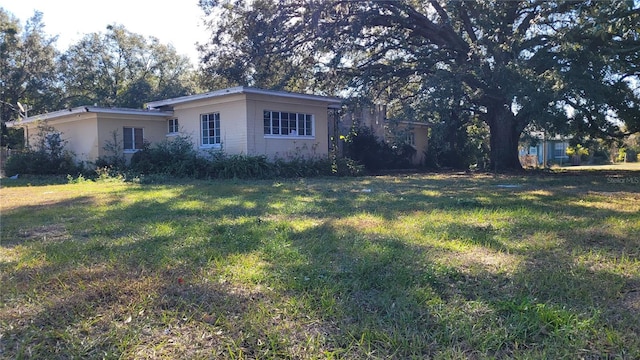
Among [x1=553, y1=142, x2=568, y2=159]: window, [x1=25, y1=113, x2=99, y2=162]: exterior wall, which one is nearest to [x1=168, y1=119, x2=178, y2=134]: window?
[x1=25, y1=113, x2=99, y2=162]: exterior wall

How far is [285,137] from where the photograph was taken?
17.0 metres

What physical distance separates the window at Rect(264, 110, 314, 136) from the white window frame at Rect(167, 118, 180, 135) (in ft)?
14.7

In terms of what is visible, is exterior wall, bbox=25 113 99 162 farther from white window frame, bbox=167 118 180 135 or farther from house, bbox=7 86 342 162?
white window frame, bbox=167 118 180 135

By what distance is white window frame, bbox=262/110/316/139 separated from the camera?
1659 cm

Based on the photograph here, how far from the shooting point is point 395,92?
69.4ft

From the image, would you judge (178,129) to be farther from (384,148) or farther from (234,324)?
(234,324)

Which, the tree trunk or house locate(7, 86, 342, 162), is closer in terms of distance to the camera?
house locate(7, 86, 342, 162)

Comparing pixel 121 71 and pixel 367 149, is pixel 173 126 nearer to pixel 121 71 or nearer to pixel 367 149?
pixel 367 149

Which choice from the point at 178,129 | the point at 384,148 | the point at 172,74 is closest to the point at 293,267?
the point at 178,129

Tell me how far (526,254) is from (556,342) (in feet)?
5.50

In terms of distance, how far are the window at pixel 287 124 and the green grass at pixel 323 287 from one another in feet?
35.6

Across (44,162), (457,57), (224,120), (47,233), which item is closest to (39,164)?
(44,162)

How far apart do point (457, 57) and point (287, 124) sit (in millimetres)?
7444

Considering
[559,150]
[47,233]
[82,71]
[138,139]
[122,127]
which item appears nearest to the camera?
[47,233]
